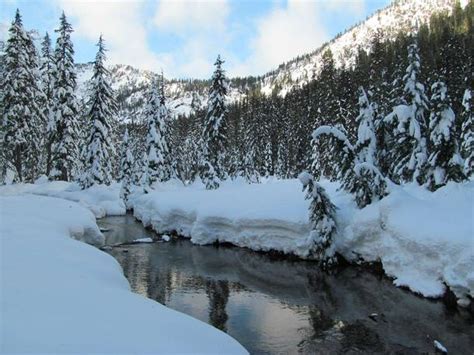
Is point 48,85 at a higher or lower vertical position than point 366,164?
higher

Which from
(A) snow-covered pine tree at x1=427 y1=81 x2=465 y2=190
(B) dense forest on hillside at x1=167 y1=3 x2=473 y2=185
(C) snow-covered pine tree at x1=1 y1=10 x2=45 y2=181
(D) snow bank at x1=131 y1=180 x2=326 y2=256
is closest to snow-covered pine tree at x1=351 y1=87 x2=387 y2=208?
(A) snow-covered pine tree at x1=427 y1=81 x2=465 y2=190

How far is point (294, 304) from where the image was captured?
15.3 meters

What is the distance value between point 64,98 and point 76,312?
3779 cm

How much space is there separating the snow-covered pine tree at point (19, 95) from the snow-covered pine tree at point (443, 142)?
31.6m

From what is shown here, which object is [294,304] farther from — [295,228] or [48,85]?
[48,85]

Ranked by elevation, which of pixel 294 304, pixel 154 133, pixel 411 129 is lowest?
pixel 294 304

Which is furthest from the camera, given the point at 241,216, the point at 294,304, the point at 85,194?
the point at 85,194

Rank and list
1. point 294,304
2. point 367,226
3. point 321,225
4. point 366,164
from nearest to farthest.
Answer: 1. point 294,304
2. point 367,226
3. point 321,225
4. point 366,164

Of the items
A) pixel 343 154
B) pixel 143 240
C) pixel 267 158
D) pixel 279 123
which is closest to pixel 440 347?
pixel 343 154

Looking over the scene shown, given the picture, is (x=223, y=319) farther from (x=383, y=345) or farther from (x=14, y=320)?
(x=14, y=320)

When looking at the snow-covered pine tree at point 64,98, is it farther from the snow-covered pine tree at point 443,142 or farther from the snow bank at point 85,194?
the snow-covered pine tree at point 443,142

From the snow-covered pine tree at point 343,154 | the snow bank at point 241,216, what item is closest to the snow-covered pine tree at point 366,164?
the snow-covered pine tree at point 343,154

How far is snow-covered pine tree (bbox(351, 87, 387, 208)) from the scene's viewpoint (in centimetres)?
2021

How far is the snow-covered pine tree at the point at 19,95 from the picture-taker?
3694 cm
